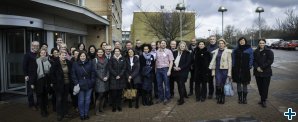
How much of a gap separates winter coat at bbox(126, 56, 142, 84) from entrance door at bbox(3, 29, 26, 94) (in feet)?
14.2

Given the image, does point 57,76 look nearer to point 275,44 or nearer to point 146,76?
point 146,76

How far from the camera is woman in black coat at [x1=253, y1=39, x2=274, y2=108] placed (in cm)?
938

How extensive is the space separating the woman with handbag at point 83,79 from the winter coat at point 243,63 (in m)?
4.01

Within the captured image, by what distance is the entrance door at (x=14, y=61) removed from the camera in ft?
39.5

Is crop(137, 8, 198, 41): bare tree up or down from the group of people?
up

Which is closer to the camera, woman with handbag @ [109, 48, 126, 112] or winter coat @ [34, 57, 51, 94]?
winter coat @ [34, 57, 51, 94]

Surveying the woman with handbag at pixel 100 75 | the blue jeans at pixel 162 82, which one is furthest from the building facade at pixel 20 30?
the blue jeans at pixel 162 82

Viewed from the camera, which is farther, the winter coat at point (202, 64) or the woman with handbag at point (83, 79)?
the winter coat at point (202, 64)

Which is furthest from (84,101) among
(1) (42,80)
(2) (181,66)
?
(2) (181,66)

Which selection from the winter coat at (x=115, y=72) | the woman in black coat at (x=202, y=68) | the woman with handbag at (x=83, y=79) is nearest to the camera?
the woman with handbag at (x=83, y=79)

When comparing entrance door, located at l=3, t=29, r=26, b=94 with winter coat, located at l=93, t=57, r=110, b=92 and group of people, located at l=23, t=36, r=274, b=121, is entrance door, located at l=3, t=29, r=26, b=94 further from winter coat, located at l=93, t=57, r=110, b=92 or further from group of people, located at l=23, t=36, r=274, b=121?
winter coat, located at l=93, t=57, r=110, b=92

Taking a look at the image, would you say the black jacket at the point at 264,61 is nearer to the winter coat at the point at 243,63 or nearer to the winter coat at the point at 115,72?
the winter coat at the point at 243,63

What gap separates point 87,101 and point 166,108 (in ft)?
7.17

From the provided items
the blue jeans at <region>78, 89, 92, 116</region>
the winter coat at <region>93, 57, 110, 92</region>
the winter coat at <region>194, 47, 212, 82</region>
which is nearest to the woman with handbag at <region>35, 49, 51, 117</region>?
the blue jeans at <region>78, 89, 92, 116</region>
